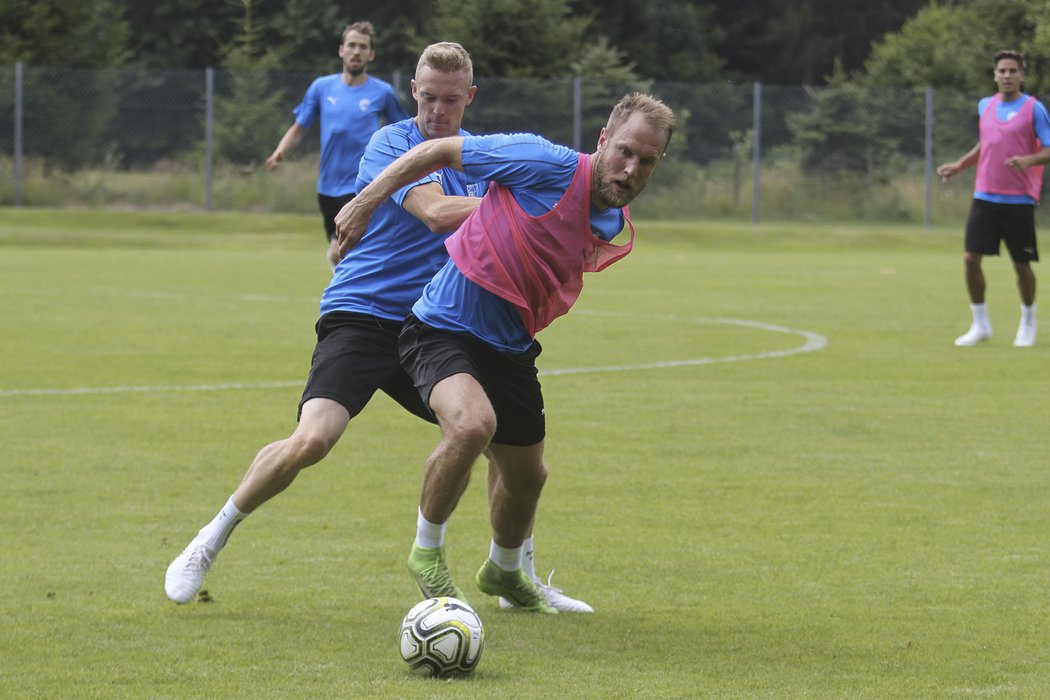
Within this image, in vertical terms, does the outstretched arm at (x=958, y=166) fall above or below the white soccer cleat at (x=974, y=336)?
above

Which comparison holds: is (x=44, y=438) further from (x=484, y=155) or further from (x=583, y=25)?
(x=583, y=25)

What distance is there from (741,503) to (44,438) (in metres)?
3.94

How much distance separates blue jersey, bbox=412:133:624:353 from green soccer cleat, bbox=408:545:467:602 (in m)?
0.74

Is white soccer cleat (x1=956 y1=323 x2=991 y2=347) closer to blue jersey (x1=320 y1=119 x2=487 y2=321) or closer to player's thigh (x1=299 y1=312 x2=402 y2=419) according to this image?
blue jersey (x1=320 y1=119 x2=487 y2=321)

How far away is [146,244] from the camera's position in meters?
28.5

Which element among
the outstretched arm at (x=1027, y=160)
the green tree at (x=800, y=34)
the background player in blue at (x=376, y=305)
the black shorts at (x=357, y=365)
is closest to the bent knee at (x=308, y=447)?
the background player in blue at (x=376, y=305)

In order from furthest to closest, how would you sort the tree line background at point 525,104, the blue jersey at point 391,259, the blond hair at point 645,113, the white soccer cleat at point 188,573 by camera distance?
the tree line background at point 525,104, the blue jersey at point 391,259, the white soccer cleat at point 188,573, the blond hair at point 645,113

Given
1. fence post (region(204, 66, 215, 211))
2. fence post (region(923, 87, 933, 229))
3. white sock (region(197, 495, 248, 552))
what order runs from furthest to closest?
fence post (region(923, 87, 933, 229)) → fence post (region(204, 66, 215, 211)) → white sock (region(197, 495, 248, 552))

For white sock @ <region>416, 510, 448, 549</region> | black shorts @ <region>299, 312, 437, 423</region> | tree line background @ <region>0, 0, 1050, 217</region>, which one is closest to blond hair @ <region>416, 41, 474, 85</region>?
black shorts @ <region>299, 312, 437, 423</region>

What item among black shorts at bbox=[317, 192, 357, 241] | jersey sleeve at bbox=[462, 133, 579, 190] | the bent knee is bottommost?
the bent knee

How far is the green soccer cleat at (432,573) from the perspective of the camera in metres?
5.58

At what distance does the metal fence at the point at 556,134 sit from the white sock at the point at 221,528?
26.3 metres

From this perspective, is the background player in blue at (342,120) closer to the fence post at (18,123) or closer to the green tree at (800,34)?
the fence post at (18,123)

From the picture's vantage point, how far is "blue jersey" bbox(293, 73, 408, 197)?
15.5 m
